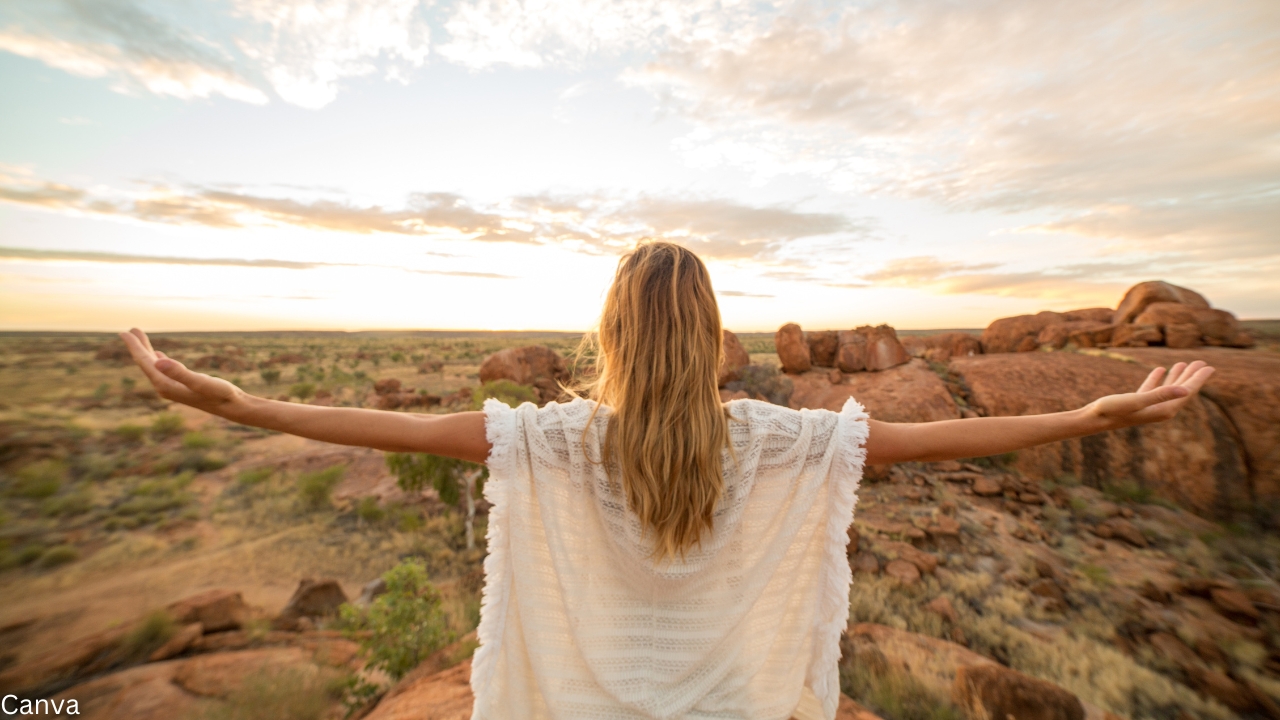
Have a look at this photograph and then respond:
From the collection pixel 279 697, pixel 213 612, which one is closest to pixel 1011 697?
pixel 279 697

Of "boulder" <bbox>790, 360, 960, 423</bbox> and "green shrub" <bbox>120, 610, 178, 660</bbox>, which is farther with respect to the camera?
"boulder" <bbox>790, 360, 960, 423</bbox>

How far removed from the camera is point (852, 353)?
15.9 meters

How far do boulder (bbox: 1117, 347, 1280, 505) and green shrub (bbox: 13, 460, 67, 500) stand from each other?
779 inches

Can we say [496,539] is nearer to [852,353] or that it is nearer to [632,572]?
[632,572]

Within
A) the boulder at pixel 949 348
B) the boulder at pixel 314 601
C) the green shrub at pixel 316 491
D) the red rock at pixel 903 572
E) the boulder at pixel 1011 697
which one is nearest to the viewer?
the boulder at pixel 1011 697

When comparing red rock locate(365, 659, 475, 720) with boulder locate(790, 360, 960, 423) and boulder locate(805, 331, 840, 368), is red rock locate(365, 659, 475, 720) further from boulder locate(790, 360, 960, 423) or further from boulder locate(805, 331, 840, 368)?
boulder locate(805, 331, 840, 368)

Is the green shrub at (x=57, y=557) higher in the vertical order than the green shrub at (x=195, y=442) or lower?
lower

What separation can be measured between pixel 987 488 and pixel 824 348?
311 inches

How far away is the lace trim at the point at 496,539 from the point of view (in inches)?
62.2

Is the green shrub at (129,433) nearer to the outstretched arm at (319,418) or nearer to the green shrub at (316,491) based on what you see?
the green shrub at (316,491)

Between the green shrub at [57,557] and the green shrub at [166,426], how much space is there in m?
7.42

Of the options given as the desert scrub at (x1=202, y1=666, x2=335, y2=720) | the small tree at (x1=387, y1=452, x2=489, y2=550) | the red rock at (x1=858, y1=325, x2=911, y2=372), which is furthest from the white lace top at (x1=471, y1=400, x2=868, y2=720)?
the red rock at (x1=858, y1=325, x2=911, y2=372)

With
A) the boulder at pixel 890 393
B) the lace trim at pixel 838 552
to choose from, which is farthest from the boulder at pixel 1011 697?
the boulder at pixel 890 393

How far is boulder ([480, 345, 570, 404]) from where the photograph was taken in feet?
57.1
